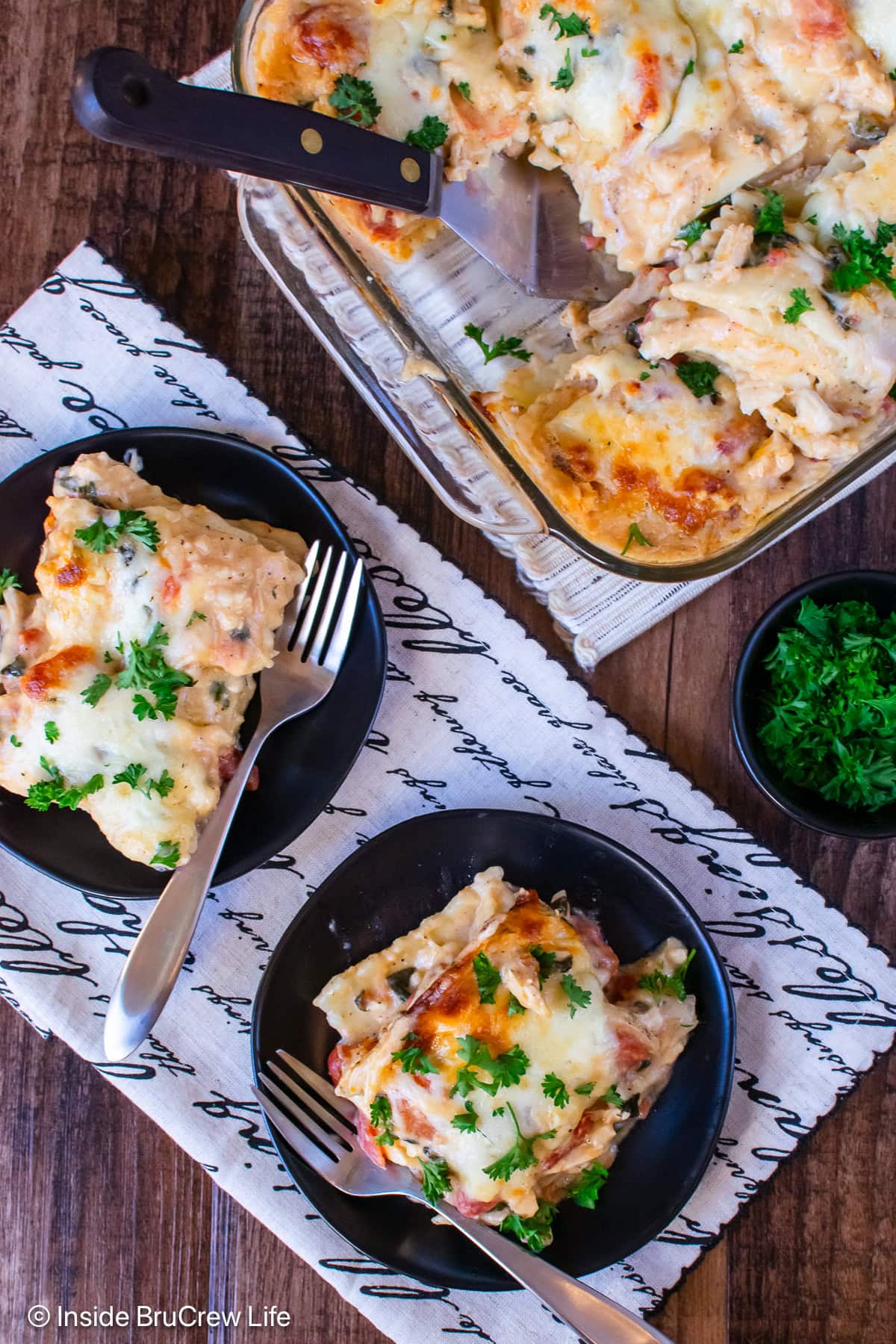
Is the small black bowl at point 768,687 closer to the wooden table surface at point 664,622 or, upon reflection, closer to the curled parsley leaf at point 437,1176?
the wooden table surface at point 664,622

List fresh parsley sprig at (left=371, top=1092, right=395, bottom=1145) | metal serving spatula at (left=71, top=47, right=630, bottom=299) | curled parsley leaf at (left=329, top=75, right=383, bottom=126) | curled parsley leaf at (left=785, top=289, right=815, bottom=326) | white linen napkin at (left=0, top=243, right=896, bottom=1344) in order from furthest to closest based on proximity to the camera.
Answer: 1. white linen napkin at (left=0, top=243, right=896, bottom=1344)
2. fresh parsley sprig at (left=371, top=1092, right=395, bottom=1145)
3. curled parsley leaf at (left=329, top=75, right=383, bottom=126)
4. curled parsley leaf at (left=785, top=289, right=815, bottom=326)
5. metal serving spatula at (left=71, top=47, right=630, bottom=299)

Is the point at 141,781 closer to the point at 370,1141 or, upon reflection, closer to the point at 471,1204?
the point at 370,1141

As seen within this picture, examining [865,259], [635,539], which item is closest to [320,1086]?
[635,539]

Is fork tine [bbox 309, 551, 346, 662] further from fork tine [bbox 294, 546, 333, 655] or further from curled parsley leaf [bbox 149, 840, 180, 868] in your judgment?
curled parsley leaf [bbox 149, 840, 180, 868]

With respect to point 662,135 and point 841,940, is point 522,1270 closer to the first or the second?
point 841,940

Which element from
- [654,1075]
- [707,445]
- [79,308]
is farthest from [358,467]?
[654,1075]

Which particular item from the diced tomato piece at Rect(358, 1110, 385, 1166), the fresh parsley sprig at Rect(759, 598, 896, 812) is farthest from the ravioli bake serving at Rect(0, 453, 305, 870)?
the fresh parsley sprig at Rect(759, 598, 896, 812)

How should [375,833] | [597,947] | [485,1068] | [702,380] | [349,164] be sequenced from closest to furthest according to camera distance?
[349,164], [702,380], [485,1068], [597,947], [375,833]
